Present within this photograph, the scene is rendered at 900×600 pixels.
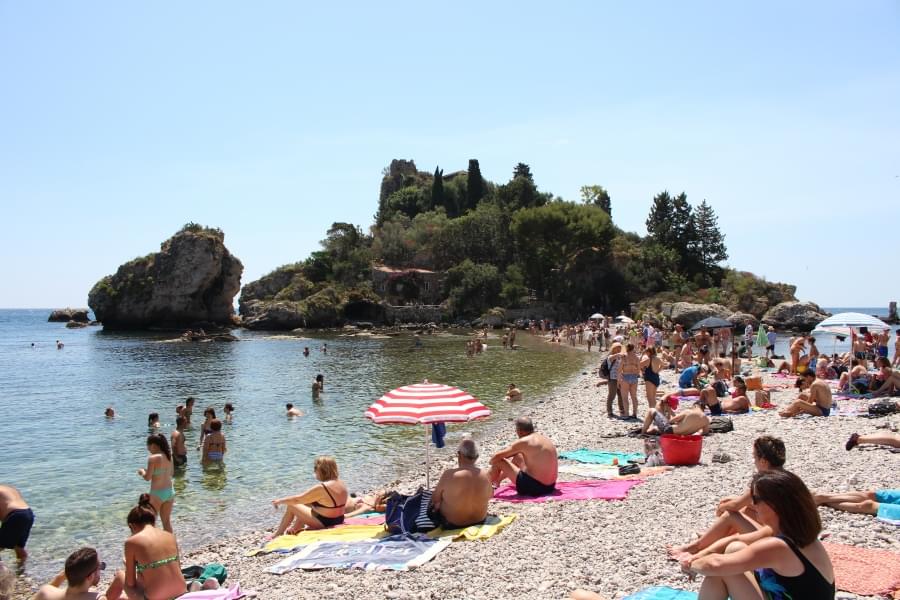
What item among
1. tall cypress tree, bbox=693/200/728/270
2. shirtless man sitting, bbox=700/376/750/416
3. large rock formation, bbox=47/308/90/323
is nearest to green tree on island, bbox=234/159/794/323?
tall cypress tree, bbox=693/200/728/270

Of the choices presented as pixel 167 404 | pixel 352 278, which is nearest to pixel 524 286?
pixel 352 278

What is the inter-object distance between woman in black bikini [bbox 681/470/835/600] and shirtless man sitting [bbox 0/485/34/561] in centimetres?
877

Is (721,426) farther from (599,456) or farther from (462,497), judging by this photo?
(462,497)

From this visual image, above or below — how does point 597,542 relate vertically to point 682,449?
below

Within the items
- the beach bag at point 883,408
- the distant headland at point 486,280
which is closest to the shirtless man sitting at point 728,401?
the beach bag at point 883,408

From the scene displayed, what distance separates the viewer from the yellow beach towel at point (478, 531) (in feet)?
24.7

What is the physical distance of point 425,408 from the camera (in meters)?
8.91

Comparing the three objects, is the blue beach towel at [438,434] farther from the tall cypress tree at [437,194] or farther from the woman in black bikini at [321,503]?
the tall cypress tree at [437,194]

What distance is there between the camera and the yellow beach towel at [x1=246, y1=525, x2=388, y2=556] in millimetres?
8031

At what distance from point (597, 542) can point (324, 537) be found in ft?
11.5

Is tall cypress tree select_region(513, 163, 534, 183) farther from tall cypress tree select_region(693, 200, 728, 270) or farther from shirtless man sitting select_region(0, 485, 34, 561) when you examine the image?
shirtless man sitting select_region(0, 485, 34, 561)

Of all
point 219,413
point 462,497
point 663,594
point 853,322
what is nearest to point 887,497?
point 663,594

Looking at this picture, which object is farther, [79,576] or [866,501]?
[866,501]

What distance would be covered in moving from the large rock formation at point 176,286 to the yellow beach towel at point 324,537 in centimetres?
6644
